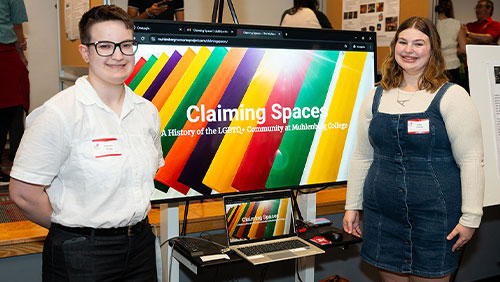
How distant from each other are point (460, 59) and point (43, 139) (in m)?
5.19

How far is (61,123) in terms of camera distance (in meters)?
1.45

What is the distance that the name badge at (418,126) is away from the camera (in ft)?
6.43

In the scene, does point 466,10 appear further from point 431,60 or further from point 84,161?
point 84,161

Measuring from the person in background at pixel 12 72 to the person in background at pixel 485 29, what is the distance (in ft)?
16.0

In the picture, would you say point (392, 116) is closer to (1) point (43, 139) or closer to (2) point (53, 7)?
(1) point (43, 139)

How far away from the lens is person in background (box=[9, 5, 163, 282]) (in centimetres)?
145

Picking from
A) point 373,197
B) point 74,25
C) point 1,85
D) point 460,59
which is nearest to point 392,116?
point 373,197

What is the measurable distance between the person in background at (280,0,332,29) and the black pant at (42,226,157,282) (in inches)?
115

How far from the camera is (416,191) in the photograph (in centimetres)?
200

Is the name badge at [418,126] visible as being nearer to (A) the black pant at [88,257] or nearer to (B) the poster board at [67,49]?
(A) the black pant at [88,257]

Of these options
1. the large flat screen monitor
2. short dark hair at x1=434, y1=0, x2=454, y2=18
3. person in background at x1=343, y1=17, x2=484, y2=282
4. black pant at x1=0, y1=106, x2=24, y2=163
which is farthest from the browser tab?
short dark hair at x1=434, y1=0, x2=454, y2=18

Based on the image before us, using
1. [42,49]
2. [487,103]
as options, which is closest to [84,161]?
[487,103]

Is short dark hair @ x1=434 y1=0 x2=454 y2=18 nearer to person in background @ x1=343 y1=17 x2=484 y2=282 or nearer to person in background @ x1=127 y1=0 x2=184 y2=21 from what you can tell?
person in background @ x1=127 y1=0 x2=184 y2=21

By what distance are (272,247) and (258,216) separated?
0.51ft
